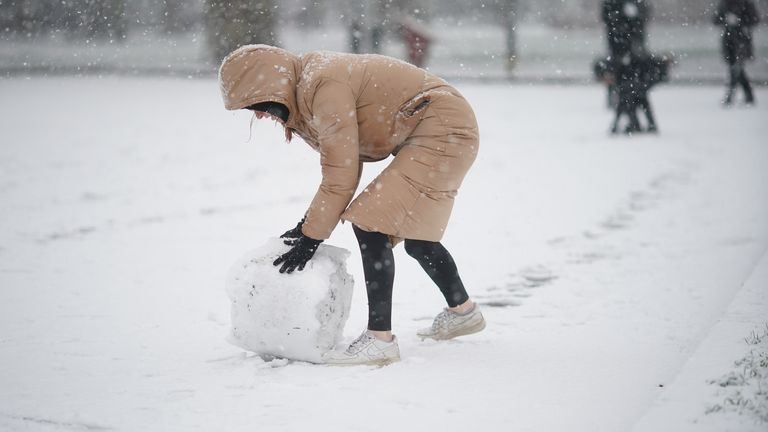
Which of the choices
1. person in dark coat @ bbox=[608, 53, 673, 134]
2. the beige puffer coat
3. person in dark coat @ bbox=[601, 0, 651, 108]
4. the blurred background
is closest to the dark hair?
the beige puffer coat

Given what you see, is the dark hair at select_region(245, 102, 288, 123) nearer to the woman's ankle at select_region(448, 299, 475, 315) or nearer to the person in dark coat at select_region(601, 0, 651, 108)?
the woman's ankle at select_region(448, 299, 475, 315)

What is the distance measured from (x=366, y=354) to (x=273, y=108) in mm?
1031

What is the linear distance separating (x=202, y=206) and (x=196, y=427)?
4.42 metres

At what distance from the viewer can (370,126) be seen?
343 cm

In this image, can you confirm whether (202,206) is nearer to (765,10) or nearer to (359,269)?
(359,269)

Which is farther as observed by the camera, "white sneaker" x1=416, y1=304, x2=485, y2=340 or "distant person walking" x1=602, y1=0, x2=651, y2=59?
"distant person walking" x1=602, y1=0, x2=651, y2=59

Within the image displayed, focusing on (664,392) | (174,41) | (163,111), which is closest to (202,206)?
(664,392)

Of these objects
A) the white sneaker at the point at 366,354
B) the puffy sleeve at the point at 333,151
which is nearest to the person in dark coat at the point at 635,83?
the white sneaker at the point at 366,354

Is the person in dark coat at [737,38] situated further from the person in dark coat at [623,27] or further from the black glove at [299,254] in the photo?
the black glove at [299,254]

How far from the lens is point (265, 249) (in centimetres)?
359

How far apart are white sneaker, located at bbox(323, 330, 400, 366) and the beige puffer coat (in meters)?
0.44

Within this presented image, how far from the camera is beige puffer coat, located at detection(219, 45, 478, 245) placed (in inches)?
128

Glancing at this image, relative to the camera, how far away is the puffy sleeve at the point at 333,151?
3.23 metres

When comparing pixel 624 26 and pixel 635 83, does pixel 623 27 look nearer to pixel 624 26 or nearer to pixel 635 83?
pixel 624 26
